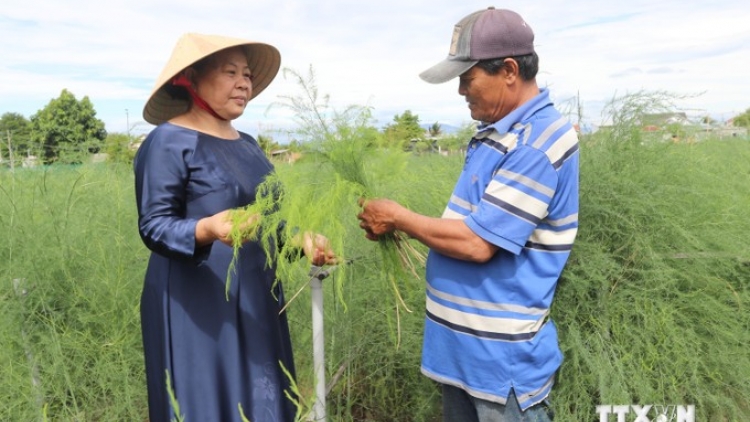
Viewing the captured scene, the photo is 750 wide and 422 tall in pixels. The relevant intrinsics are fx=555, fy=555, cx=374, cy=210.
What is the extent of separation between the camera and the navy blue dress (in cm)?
163

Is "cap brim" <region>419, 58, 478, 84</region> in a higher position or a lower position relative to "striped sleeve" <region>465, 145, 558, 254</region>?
higher

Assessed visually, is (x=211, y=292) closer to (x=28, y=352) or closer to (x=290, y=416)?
(x=290, y=416)

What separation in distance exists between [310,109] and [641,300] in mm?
1435

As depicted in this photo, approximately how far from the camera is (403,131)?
1840mm

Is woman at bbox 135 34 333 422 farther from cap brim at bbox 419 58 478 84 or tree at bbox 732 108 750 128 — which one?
tree at bbox 732 108 750 128

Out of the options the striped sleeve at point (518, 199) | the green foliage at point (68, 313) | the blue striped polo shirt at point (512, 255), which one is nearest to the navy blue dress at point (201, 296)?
the blue striped polo shirt at point (512, 255)

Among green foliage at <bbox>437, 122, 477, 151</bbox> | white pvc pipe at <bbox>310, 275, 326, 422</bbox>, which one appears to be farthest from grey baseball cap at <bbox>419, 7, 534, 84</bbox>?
green foliage at <bbox>437, 122, 477, 151</bbox>

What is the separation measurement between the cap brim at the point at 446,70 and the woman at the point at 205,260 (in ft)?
1.99

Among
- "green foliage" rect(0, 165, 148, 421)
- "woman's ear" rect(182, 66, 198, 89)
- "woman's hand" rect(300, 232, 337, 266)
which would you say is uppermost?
"woman's ear" rect(182, 66, 198, 89)

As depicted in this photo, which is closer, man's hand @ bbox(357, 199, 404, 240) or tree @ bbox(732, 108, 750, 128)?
man's hand @ bbox(357, 199, 404, 240)

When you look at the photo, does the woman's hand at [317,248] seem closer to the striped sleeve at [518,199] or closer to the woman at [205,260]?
the woman at [205,260]

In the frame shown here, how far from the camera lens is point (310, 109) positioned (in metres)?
1.68

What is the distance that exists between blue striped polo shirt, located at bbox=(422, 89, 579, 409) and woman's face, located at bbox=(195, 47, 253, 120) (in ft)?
2.50

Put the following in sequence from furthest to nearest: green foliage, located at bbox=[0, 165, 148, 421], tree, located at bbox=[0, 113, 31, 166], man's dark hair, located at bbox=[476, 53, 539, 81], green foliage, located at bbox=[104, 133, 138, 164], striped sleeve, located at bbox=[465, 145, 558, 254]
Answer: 1. green foliage, located at bbox=[104, 133, 138, 164]
2. tree, located at bbox=[0, 113, 31, 166]
3. green foliage, located at bbox=[0, 165, 148, 421]
4. man's dark hair, located at bbox=[476, 53, 539, 81]
5. striped sleeve, located at bbox=[465, 145, 558, 254]
